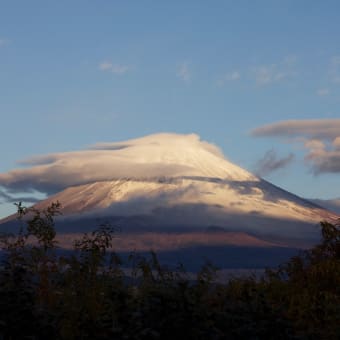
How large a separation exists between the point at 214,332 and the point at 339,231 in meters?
12.6

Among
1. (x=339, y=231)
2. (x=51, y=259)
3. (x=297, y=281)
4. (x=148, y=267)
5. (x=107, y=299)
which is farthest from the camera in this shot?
(x=339, y=231)

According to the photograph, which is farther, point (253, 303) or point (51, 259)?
point (51, 259)

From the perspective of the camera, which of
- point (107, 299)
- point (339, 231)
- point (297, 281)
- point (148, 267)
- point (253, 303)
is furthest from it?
point (339, 231)

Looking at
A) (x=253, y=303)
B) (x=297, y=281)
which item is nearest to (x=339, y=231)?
(x=297, y=281)

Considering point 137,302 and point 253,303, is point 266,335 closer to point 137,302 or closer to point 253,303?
point 253,303

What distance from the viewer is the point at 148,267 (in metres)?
19.4

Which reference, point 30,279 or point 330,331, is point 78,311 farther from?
point 330,331

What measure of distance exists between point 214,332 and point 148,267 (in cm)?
423

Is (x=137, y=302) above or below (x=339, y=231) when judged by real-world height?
below

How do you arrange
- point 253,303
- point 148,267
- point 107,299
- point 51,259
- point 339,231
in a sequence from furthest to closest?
1. point 339,231
2. point 51,259
3. point 148,267
4. point 253,303
5. point 107,299

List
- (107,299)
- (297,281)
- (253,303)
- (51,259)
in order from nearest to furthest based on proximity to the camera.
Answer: (107,299), (253,303), (51,259), (297,281)

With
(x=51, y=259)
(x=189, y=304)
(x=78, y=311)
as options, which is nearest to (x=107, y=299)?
(x=78, y=311)

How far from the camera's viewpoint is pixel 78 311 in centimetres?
1509

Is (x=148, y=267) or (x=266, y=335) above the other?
(x=148, y=267)
